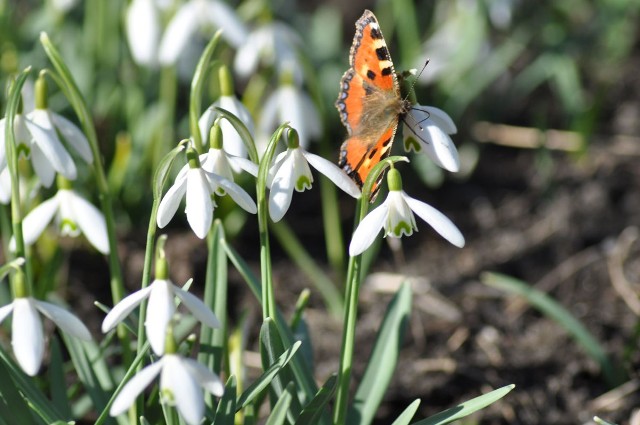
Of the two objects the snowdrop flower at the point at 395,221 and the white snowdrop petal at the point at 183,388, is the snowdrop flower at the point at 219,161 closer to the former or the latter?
the snowdrop flower at the point at 395,221

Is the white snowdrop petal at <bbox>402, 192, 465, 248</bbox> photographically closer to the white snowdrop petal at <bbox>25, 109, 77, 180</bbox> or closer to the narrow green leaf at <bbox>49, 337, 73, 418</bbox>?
the white snowdrop petal at <bbox>25, 109, 77, 180</bbox>

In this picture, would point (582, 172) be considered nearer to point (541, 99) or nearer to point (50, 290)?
point (541, 99)

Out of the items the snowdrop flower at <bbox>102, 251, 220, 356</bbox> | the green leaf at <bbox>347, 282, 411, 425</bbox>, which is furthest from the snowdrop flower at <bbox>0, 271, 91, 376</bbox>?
the green leaf at <bbox>347, 282, 411, 425</bbox>

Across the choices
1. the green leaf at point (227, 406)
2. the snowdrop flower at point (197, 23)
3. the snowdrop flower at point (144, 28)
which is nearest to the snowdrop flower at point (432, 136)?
the green leaf at point (227, 406)

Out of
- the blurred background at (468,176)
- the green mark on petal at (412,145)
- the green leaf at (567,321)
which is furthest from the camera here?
the blurred background at (468,176)

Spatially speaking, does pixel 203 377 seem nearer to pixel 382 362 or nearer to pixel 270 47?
pixel 382 362

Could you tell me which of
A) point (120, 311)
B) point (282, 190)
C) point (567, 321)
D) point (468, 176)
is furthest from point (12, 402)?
point (468, 176)
